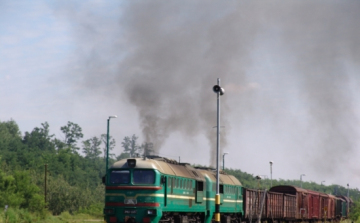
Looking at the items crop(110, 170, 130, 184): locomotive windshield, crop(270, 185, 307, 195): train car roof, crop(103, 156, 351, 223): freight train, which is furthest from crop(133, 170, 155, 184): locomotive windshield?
crop(270, 185, 307, 195): train car roof

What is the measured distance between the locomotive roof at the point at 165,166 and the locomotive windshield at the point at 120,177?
0.28 meters

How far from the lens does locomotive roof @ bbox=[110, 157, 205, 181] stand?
30938 mm

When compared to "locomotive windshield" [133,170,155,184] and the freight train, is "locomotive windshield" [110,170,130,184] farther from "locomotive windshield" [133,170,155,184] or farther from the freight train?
"locomotive windshield" [133,170,155,184]

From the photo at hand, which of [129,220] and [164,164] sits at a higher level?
[164,164]

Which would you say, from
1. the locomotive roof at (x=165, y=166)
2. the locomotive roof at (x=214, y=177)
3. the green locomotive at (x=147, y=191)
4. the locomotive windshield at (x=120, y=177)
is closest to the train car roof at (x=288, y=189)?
the locomotive roof at (x=214, y=177)

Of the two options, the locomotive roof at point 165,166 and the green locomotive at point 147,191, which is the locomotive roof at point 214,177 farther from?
the green locomotive at point 147,191

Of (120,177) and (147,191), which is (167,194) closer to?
(147,191)

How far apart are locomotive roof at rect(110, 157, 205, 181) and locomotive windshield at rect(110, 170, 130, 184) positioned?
10.9 inches

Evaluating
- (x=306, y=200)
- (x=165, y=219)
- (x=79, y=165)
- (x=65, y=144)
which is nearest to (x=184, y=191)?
(x=165, y=219)

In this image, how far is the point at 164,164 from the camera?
32469 mm

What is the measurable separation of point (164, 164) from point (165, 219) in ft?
10.0

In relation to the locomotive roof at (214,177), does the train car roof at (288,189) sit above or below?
below

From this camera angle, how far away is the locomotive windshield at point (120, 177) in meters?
30.8

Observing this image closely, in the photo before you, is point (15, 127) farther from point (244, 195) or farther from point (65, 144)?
point (244, 195)
